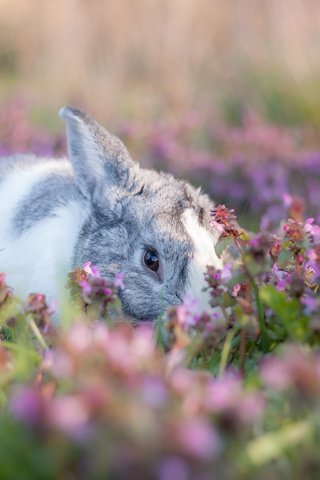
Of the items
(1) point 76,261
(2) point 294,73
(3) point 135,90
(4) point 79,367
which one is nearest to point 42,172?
(1) point 76,261

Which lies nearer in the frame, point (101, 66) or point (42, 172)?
point (42, 172)

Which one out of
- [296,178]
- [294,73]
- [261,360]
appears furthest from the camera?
[294,73]

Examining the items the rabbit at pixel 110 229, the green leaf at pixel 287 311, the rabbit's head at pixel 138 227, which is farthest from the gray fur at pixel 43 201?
the green leaf at pixel 287 311

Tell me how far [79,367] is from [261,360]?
0.95 m

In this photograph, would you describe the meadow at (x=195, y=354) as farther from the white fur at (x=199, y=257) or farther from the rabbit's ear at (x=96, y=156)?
the rabbit's ear at (x=96, y=156)

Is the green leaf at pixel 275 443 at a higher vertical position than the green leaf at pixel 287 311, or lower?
lower

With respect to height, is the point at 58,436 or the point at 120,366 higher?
the point at 120,366

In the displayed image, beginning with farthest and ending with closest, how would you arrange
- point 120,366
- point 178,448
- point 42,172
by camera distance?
point 42,172, point 120,366, point 178,448

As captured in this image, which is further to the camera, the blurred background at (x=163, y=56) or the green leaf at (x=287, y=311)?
the blurred background at (x=163, y=56)

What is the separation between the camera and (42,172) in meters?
4.48

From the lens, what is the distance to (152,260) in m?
3.29

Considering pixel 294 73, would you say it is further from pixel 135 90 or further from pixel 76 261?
pixel 76 261

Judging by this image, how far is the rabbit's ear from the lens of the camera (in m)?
3.77

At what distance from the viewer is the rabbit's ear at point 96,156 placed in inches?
148
